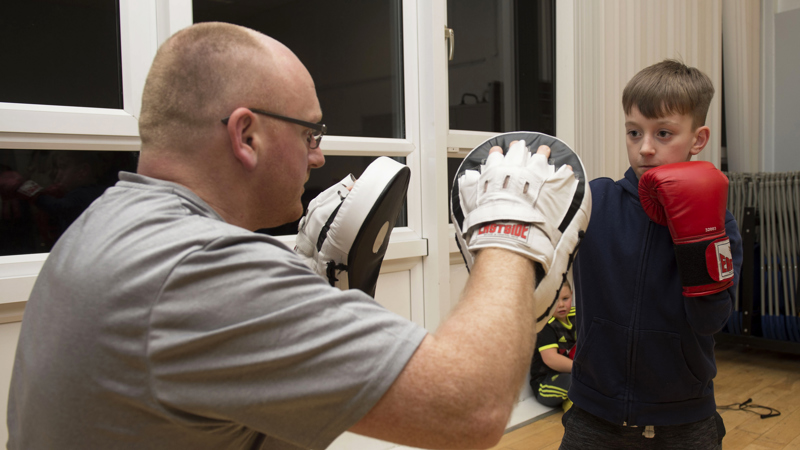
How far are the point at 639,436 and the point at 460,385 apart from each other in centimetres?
87

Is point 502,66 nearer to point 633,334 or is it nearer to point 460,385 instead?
point 633,334

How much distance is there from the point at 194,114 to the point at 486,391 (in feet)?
1.76

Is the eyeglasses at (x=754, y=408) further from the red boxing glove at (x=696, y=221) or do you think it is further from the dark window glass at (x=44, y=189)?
the dark window glass at (x=44, y=189)

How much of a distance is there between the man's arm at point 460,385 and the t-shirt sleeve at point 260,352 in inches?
0.9

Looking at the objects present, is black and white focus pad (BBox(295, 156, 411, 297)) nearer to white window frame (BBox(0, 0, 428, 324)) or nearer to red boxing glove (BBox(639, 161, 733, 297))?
red boxing glove (BBox(639, 161, 733, 297))

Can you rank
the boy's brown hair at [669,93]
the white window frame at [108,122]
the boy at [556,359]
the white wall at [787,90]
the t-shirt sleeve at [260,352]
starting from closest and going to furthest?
the t-shirt sleeve at [260,352], the boy's brown hair at [669,93], the white window frame at [108,122], the boy at [556,359], the white wall at [787,90]

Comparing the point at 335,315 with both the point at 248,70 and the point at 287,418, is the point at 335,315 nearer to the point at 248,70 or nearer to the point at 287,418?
the point at 287,418

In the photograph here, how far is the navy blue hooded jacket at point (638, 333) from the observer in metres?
1.27

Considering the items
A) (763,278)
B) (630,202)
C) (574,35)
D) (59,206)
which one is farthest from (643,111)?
(763,278)

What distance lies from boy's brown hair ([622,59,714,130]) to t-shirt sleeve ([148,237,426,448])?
3.39 ft

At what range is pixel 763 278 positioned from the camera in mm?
3541

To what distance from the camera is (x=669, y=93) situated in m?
1.33

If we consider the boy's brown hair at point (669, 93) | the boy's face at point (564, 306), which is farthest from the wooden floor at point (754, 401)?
the boy's brown hair at point (669, 93)

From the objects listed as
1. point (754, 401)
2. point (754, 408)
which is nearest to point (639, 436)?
point (754, 408)
